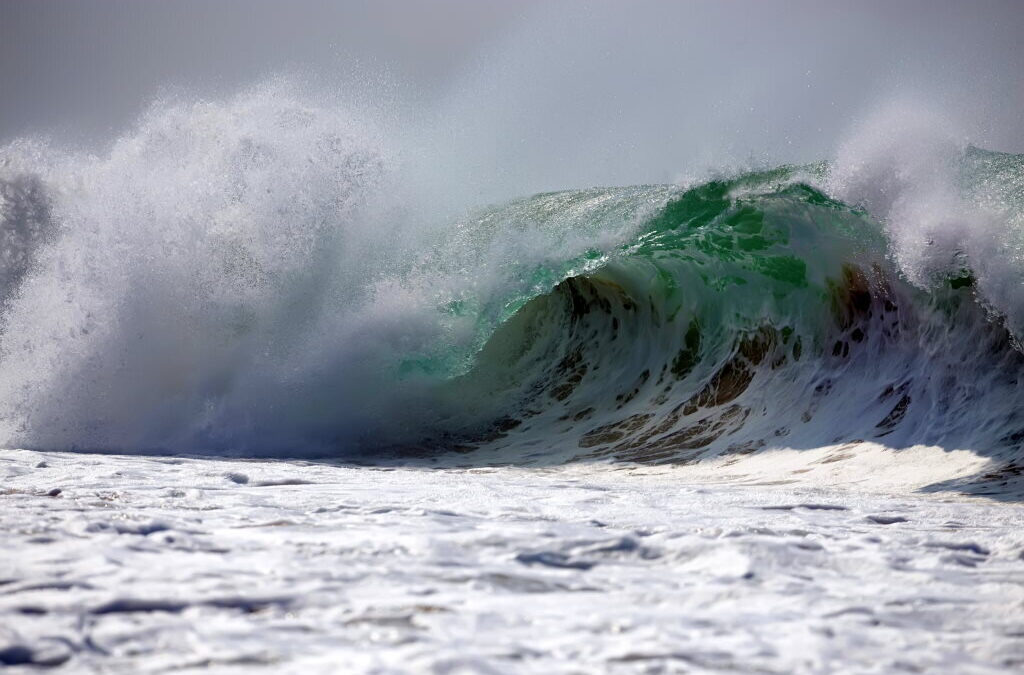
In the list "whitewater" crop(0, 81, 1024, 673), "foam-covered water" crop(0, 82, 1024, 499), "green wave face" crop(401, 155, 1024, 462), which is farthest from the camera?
"foam-covered water" crop(0, 82, 1024, 499)

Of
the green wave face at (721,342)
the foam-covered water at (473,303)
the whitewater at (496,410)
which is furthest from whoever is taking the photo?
the foam-covered water at (473,303)

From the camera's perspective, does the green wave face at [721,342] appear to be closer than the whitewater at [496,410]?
No

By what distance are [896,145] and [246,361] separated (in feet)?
16.4

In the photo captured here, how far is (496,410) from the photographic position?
26.8ft

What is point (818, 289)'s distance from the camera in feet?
24.6

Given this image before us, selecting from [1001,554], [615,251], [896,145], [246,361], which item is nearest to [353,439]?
[246,361]

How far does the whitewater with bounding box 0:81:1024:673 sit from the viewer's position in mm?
2256

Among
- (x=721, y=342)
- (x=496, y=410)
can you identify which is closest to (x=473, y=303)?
(x=496, y=410)

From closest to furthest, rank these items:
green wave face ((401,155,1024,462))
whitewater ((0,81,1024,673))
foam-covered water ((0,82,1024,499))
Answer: whitewater ((0,81,1024,673)) < green wave face ((401,155,1024,462)) < foam-covered water ((0,82,1024,499))

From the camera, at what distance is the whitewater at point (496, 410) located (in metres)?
2.26

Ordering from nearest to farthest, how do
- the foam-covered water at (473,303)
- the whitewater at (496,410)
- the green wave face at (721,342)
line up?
the whitewater at (496,410), the green wave face at (721,342), the foam-covered water at (473,303)

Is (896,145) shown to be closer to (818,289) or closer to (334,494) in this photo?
(818,289)

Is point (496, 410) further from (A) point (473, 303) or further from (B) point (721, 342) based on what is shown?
(B) point (721, 342)

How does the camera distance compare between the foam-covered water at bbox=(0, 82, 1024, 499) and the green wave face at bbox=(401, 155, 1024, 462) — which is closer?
the green wave face at bbox=(401, 155, 1024, 462)
